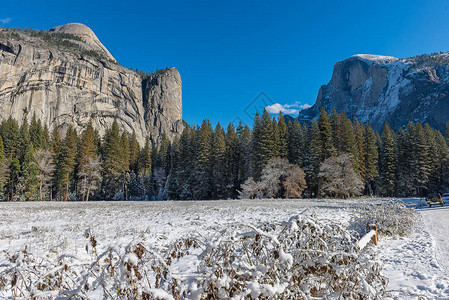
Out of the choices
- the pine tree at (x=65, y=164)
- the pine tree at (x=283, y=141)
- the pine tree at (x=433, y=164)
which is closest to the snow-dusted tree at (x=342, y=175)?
the pine tree at (x=283, y=141)

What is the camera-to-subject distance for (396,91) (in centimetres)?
13800

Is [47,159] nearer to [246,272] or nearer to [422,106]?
[246,272]

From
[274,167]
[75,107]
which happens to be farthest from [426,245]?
[75,107]

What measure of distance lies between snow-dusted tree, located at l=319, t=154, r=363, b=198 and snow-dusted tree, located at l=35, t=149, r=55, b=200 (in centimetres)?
4578

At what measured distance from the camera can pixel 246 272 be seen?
2242 mm

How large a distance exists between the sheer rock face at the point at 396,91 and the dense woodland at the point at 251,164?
96.7 metres

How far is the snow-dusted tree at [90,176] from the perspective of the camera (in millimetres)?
42719

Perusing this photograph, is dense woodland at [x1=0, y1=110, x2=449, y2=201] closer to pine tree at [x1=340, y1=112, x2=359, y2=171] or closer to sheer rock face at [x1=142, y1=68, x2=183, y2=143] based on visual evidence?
pine tree at [x1=340, y1=112, x2=359, y2=171]

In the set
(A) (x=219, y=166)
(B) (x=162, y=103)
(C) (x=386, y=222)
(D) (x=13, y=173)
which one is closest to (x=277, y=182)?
(A) (x=219, y=166)

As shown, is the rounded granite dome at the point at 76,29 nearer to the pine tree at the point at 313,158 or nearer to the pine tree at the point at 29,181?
the pine tree at the point at 29,181

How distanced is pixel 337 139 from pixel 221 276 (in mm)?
39893

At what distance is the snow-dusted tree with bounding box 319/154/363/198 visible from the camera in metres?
30.4

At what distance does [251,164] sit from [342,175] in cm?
1326

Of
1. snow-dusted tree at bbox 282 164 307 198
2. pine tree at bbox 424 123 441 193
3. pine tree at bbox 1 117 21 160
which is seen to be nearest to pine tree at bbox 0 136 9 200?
pine tree at bbox 1 117 21 160
